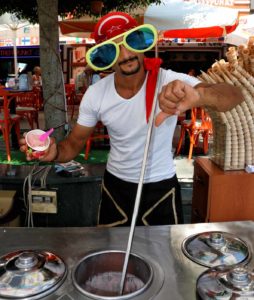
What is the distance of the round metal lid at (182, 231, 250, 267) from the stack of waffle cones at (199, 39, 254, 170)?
1.10m

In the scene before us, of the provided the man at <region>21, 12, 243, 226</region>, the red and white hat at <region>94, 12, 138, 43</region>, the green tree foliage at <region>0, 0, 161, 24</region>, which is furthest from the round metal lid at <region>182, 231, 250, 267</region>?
the green tree foliage at <region>0, 0, 161, 24</region>

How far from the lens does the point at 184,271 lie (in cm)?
118

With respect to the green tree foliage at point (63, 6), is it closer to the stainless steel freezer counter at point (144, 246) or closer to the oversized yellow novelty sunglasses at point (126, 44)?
the oversized yellow novelty sunglasses at point (126, 44)

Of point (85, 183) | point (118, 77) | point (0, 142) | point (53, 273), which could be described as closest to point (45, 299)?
point (53, 273)

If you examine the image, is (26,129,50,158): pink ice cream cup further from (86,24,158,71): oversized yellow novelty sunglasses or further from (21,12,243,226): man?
(86,24,158,71): oversized yellow novelty sunglasses

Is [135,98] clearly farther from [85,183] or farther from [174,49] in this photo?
[174,49]

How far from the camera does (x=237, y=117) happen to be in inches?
92.0

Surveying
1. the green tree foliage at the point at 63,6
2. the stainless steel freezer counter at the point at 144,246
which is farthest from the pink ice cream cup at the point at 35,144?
the green tree foliage at the point at 63,6

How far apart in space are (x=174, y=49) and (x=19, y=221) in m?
11.8

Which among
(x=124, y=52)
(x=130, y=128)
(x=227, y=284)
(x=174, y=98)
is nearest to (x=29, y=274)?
(x=227, y=284)

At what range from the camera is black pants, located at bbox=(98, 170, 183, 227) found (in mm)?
2027

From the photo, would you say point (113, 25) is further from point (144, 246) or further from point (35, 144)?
point (144, 246)

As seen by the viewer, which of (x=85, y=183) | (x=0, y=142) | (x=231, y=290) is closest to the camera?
(x=231, y=290)

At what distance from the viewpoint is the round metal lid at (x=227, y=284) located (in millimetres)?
949
